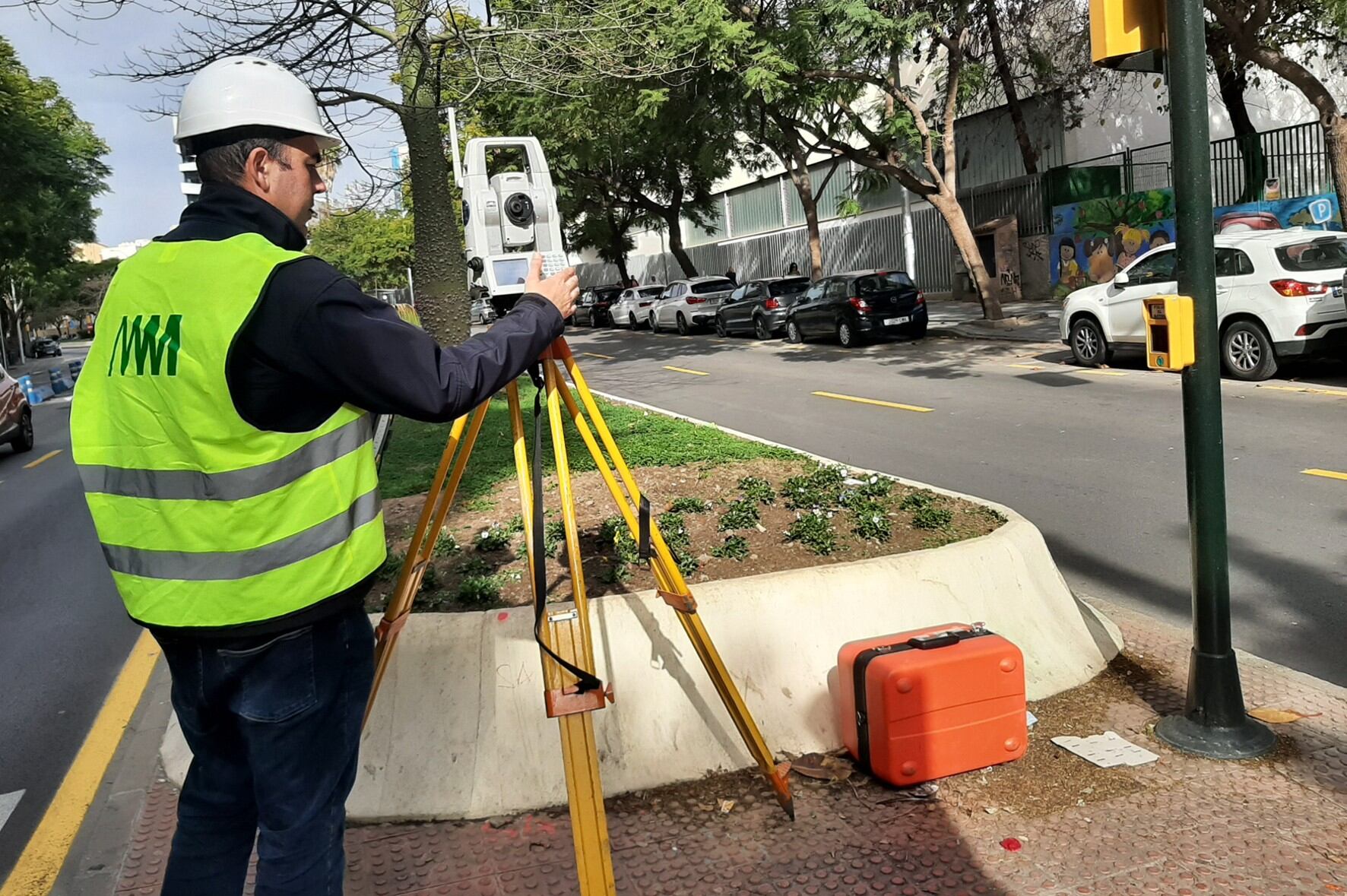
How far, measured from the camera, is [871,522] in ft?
17.6

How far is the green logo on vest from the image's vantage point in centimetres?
204

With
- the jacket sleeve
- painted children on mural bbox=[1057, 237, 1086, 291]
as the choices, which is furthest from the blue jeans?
painted children on mural bbox=[1057, 237, 1086, 291]

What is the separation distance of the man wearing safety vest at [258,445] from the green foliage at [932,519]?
3483 millimetres

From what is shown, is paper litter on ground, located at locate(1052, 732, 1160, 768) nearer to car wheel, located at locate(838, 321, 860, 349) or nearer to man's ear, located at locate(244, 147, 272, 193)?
man's ear, located at locate(244, 147, 272, 193)

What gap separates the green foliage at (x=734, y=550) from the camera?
518cm

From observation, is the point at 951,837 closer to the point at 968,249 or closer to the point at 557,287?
the point at 557,287

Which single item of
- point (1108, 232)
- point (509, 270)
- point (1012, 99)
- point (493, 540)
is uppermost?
point (1012, 99)

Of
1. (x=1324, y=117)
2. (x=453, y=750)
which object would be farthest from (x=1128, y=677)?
(x=1324, y=117)

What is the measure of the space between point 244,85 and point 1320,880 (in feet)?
11.0

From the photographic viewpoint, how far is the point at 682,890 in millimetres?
3119

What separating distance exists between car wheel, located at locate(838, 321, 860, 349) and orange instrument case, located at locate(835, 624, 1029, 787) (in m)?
17.2

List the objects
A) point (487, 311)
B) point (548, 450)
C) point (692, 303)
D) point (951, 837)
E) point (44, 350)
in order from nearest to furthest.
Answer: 1. point (951, 837)
2. point (548, 450)
3. point (487, 311)
4. point (692, 303)
5. point (44, 350)

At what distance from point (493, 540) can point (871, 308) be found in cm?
1592

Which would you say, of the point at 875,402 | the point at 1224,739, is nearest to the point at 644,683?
the point at 1224,739
